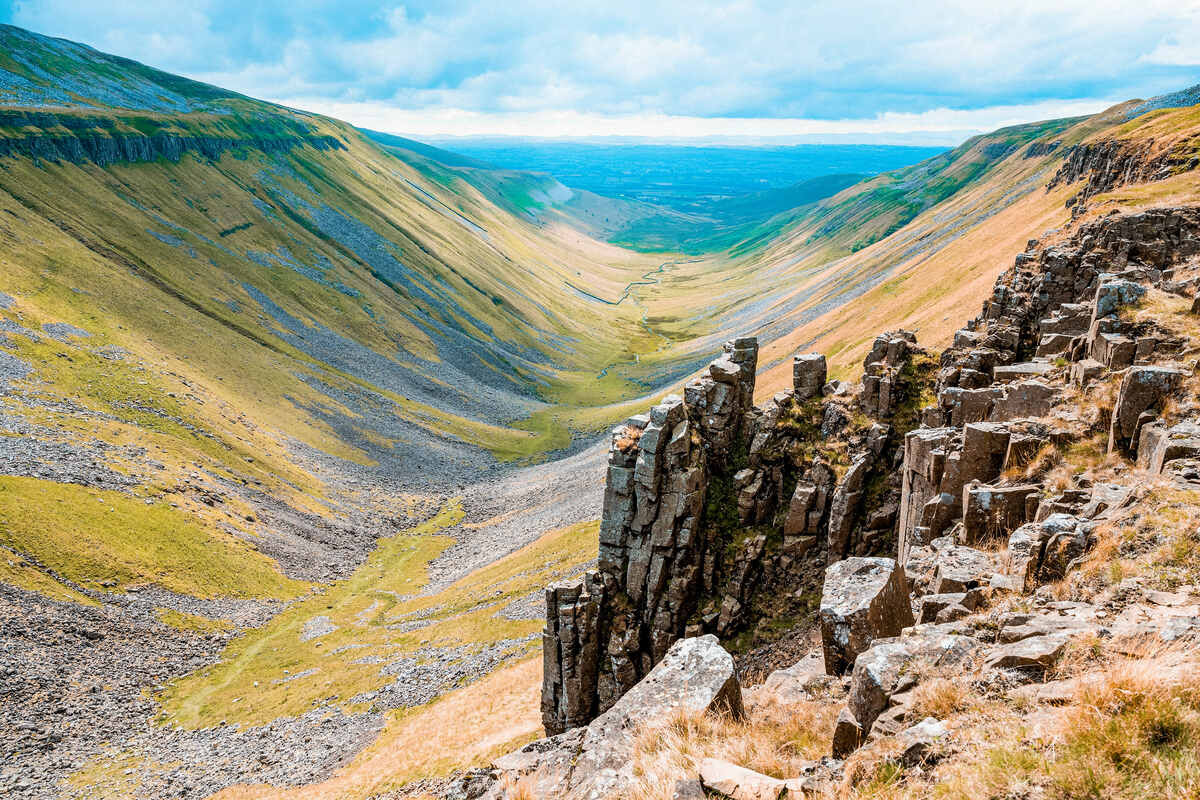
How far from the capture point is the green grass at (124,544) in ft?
224

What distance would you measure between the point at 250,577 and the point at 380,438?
5390 cm

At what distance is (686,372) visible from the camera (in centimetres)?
18025

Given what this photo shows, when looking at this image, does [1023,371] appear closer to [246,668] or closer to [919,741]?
[919,741]

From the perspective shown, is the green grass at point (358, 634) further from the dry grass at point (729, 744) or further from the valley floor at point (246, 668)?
the dry grass at point (729, 744)

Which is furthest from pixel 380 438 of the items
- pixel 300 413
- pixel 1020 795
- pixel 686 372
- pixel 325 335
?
pixel 1020 795

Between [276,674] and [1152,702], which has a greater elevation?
[1152,702]

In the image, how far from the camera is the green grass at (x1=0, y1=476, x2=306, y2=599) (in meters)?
68.2

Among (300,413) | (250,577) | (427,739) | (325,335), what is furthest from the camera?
(325,335)

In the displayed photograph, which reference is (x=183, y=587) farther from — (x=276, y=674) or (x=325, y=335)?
(x=325, y=335)

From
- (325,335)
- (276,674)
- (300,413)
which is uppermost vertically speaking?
(325,335)

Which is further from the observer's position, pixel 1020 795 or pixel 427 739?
pixel 427 739

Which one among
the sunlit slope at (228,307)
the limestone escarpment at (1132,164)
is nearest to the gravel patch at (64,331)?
the sunlit slope at (228,307)

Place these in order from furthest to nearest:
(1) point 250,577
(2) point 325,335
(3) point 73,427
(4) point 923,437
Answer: (2) point 325,335 < (3) point 73,427 < (1) point 250,577 < (4) point 923,437

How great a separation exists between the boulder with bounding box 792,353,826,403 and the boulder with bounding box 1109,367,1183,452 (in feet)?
62.6
